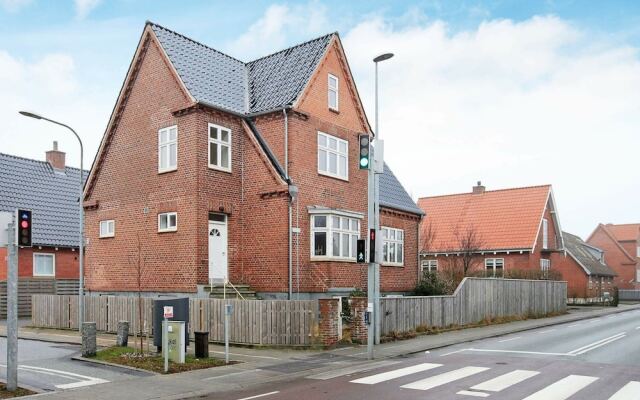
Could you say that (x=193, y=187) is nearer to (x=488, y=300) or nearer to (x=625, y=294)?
(x=488, y=300)

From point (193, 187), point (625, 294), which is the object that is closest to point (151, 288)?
point (193, 187)

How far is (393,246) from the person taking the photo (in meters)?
30.0

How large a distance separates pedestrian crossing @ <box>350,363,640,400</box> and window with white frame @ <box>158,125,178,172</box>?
1278 cm

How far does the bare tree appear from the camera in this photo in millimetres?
43656

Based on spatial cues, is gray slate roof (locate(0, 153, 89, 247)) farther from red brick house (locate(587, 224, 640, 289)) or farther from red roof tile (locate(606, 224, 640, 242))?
red roof tile (locate(606, 224, 640, 242))

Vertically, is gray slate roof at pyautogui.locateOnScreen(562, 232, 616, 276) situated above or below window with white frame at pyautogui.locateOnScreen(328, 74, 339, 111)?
below

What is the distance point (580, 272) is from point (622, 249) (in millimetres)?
29240

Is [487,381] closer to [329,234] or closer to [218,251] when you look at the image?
[329,234]

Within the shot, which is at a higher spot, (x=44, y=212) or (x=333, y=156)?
(x=333, y=156)

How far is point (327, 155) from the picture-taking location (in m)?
25.6

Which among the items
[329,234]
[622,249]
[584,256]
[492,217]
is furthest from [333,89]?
[622,249]

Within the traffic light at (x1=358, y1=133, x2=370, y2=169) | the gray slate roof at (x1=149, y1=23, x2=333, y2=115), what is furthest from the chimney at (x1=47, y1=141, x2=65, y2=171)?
the traffic light at (x1=358, y1=133, x2=370, y2=169)

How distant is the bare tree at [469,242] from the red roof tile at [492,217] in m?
0.22

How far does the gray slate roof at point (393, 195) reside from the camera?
30125 millimetres
